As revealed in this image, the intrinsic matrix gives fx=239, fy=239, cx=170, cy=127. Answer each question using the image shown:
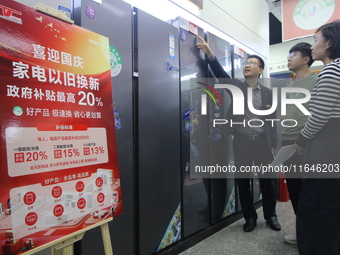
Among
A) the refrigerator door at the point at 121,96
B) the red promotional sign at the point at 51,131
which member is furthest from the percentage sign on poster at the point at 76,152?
the refrigerator door at the point at 121,96

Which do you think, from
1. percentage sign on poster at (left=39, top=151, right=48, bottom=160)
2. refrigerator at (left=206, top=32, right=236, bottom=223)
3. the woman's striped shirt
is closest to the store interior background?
refrigerator at (left=206, top=32, right=236, bottom=223)

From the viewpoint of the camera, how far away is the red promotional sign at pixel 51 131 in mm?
811

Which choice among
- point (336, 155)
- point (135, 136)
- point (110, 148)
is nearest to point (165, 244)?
point (135, 136)

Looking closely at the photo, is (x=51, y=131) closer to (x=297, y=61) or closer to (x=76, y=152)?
(x=76, y=152)

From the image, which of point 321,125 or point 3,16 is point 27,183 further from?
point 321,125

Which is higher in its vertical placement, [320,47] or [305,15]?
[305,15]

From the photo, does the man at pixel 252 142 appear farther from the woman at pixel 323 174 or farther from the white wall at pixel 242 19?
the woman at pixel 323 174

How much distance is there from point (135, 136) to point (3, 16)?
0.98 metres

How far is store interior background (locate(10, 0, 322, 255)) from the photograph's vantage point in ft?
4.82

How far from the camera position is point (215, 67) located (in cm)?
224

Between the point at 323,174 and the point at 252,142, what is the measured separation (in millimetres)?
1089

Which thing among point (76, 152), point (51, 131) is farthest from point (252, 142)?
point (51, 131)

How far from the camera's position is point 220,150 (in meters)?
2.39

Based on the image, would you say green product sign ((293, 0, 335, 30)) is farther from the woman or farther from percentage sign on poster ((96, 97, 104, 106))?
percentage sign on poster ((96, 97, 104, 106))
